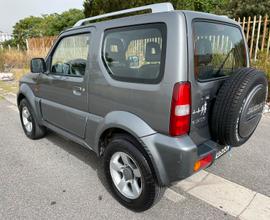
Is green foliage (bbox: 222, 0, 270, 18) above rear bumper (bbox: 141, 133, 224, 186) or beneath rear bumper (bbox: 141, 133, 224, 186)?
above

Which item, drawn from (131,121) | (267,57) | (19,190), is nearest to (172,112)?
(131,121)

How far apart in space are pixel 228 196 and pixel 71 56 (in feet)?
8.09

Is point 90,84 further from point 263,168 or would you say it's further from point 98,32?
point 263,168

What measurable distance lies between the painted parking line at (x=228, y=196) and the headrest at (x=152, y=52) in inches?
60.4

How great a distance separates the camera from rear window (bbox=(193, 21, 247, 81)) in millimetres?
2115

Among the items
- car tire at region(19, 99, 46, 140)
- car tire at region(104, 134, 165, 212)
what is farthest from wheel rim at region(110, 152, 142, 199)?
car tire at region(19, 99, 46, 140)

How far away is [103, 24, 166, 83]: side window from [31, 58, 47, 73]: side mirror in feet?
4.38

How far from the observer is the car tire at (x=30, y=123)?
4023 mm

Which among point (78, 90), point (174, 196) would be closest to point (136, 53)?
point (78, 90)

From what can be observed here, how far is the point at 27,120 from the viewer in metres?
4.32

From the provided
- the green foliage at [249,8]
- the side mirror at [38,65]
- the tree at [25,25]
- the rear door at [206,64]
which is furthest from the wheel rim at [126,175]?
the tree at [25,25]

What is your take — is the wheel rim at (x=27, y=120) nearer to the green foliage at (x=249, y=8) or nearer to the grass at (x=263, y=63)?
the grass at (x=263, y=63)

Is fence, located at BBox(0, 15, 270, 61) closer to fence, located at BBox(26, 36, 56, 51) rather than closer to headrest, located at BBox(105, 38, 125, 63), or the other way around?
headrest, located at BBox(105, 38, 125, 63)

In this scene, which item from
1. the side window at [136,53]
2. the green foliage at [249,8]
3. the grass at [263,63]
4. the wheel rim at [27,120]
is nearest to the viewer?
the side window at [136,53]
